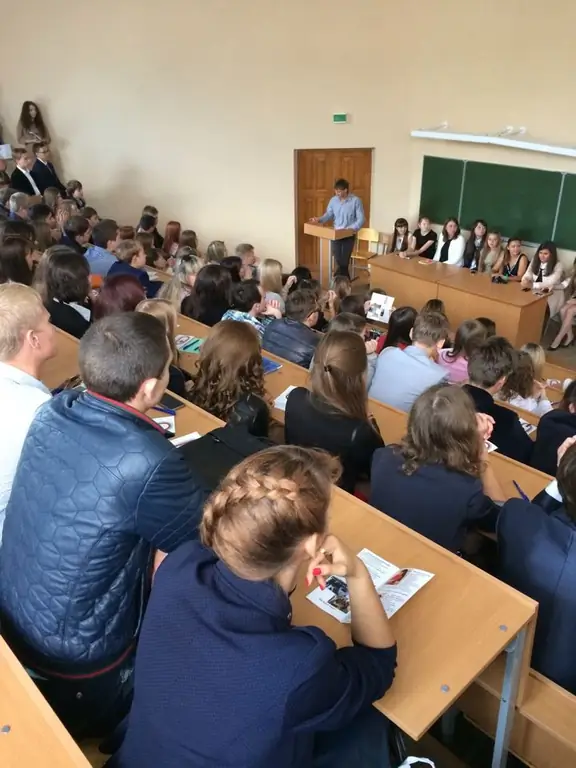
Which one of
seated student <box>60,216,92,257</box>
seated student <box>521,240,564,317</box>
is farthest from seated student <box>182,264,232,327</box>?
seated student <box>521,240,564,317</box>

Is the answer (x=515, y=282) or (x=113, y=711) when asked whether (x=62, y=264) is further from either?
(x=515, y=282)

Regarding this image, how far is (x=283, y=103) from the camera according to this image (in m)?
8.59

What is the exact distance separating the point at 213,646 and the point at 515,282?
666 centimetres

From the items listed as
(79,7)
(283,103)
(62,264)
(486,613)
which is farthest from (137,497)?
(79,7)

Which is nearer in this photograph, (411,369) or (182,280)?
(411,369)

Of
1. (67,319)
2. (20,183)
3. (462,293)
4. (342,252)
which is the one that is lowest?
(462,293)

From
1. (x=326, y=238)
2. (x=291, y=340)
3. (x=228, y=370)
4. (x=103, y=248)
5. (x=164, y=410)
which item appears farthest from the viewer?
(x=326, y=238)

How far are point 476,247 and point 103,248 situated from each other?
4.42 m

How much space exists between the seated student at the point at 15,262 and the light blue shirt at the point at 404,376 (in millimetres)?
2496

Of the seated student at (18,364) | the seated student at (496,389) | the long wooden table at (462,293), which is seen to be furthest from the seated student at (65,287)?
the long wooden table at (462,293)

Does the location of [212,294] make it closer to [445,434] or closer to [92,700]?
[445,434]

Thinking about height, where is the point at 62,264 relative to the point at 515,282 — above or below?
above

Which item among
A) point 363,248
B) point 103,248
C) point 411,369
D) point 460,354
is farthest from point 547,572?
point 363,248

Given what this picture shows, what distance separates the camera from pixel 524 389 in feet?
12.2
